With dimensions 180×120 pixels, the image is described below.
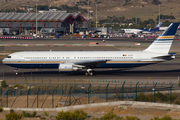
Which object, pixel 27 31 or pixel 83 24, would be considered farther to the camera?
pixel 83 24

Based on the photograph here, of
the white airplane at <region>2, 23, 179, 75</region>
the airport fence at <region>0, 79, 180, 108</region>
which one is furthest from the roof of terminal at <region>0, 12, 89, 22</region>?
the airport fence at <region>0, 79, 180, 108</region>

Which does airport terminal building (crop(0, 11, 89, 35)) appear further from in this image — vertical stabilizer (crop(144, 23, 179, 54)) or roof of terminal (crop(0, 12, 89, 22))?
vertical stabilizer (crop(144, 23, 179, 54))

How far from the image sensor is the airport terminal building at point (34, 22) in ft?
495

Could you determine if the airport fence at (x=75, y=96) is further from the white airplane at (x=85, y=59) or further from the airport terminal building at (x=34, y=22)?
the airport terminal building at (x=34, y=22)

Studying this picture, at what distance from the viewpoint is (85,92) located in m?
30.5

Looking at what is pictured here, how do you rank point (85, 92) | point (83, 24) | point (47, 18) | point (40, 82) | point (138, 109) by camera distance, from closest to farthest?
point (138, 109) < point (85, 92) < point (40, 82) < point (47, 18) < point (83, 24)

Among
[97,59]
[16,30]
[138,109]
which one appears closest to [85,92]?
[138,109]

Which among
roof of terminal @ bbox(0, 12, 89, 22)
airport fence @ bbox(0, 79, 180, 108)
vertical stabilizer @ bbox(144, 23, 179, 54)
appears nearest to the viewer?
airport fence @ bbox(0, 79, 180, 108)

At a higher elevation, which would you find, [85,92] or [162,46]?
[162,46]

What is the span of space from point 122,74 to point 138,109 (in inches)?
833

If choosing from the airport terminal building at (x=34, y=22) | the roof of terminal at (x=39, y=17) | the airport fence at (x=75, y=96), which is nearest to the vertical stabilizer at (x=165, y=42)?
the airport fence at (x=75, y=96)

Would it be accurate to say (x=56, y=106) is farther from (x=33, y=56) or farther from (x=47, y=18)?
(x=47, y=18)

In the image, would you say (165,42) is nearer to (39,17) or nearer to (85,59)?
(85,59)

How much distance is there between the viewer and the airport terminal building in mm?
150750
